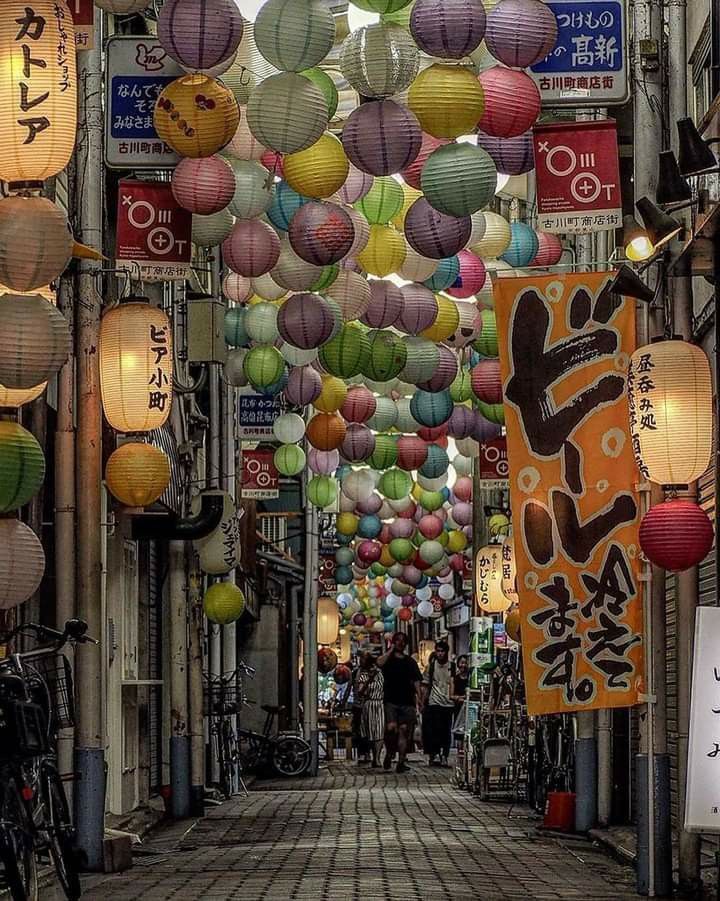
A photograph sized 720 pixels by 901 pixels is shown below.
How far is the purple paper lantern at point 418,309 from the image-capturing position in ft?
54.7

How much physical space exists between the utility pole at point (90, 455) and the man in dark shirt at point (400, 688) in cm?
1431

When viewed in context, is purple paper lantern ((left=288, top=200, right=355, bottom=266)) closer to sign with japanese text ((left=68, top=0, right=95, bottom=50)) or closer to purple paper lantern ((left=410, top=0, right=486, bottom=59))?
purple paper lantern ((left=410, top=0, right=486, bottom=59))

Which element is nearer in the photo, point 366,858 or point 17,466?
point 17,466

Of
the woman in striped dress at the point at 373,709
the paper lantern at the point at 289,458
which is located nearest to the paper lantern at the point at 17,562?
the paper lantern at the point at 289,458

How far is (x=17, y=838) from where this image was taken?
30.4 ft

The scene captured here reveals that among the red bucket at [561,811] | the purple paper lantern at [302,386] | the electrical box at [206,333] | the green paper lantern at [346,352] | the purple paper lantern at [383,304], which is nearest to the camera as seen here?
the purple paper lantern at [383,304]

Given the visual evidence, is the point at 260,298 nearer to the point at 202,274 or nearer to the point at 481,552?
the point at 202,274

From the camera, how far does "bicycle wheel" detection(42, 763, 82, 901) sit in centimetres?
1020

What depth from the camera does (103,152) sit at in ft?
46.5

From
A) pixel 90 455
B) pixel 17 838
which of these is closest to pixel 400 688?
pixel 90 455

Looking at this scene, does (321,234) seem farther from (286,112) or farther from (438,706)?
(438,706)

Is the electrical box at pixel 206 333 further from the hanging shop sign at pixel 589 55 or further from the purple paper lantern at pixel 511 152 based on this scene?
the hanging shop sign at pixel 589 55

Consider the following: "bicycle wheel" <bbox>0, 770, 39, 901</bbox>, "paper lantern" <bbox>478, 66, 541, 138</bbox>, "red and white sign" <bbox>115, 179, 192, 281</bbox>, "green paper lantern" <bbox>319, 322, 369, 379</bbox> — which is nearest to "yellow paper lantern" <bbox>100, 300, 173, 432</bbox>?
"red and white sign" <bbox>115, 179, 192, 281</bbox>

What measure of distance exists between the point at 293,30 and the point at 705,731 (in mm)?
5498
